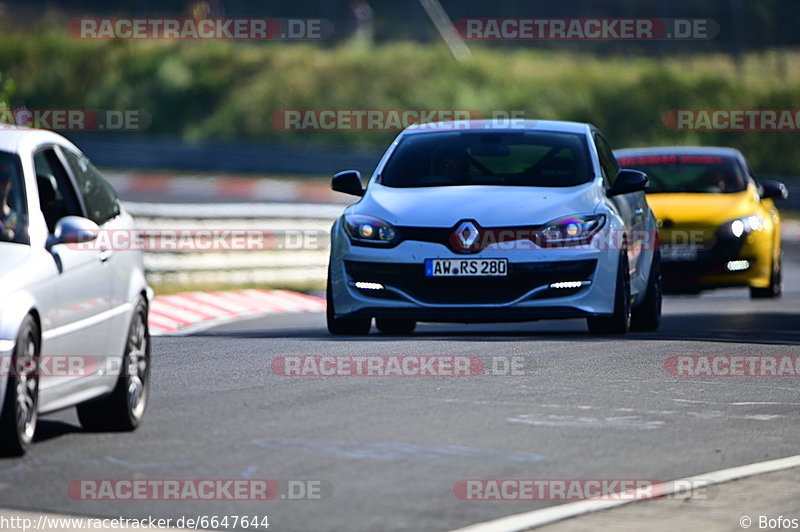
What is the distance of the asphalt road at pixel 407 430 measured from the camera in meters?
6.64

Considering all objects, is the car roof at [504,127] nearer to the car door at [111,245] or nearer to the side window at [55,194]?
the car door at [111,245]

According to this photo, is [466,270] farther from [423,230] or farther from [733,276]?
[733,276]

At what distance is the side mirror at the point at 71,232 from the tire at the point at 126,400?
2.73 feet

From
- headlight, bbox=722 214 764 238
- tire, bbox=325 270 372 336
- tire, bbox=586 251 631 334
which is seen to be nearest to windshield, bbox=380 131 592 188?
tire, bbox=586 251 631 334

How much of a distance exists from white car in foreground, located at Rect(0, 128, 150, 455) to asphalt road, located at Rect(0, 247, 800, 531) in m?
0.21

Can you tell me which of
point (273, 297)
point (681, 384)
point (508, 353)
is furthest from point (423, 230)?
point (273, 297)

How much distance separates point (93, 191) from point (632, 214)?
19.6 feet

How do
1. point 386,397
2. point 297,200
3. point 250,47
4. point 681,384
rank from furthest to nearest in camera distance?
point 250,47 → point 297,200 → point 681,384 → point 386,397

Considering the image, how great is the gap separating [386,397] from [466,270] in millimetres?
2850

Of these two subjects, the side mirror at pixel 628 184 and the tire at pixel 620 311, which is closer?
the tire at pixel 620 311

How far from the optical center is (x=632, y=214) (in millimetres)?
13523

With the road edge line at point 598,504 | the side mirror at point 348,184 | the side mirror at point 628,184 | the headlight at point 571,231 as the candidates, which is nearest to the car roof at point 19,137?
the road edge line at point 598,504

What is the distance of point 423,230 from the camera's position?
12.1 m

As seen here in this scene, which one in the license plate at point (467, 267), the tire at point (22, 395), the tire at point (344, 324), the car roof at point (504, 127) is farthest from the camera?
the car roof at point (504, 127)
